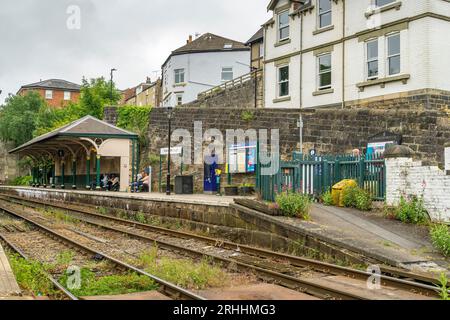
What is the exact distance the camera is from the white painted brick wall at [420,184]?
1152cm

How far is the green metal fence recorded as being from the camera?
45.7 feet

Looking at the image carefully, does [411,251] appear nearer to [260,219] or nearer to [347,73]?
[260,219]

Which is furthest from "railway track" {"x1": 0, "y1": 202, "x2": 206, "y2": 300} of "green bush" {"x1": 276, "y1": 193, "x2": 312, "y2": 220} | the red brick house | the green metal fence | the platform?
the red brick house

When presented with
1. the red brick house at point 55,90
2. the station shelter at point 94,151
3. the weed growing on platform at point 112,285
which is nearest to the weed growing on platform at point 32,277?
the weed growing on platform at point 112,285

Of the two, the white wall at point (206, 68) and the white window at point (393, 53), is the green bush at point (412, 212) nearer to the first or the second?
the white window at point (393, 53)

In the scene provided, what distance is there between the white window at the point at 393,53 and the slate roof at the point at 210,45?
2674 cm

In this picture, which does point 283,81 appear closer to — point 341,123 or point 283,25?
point 283,25

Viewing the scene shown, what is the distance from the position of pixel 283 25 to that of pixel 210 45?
22782 mm

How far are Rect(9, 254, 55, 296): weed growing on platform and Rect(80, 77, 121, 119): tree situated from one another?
39.3 m

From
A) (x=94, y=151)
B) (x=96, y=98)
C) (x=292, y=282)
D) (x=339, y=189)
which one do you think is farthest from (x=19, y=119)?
(x=292, y=282)

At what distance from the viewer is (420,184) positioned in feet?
39.7

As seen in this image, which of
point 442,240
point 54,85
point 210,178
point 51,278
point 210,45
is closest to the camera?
point 51,278

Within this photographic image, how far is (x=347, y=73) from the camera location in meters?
24.8
